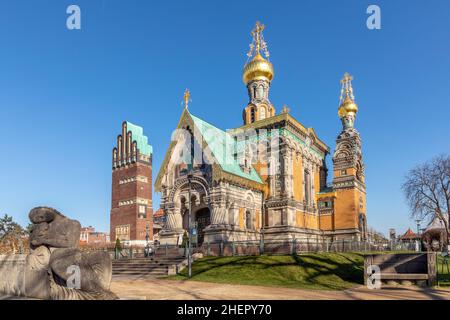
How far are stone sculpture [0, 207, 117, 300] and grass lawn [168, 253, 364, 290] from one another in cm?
1064

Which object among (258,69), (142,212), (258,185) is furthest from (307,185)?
(142,212)

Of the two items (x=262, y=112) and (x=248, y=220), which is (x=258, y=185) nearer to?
(x=248, y=220)

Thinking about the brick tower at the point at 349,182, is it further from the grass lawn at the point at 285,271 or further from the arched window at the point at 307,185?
the grass lawn at the point at 285,271

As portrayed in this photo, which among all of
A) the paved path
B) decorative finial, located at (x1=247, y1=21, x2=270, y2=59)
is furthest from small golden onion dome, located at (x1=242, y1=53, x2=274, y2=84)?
the paved path

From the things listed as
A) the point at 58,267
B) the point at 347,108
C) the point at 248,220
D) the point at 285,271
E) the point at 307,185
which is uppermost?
the point at 347,108

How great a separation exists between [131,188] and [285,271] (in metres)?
45.2

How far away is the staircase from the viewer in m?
22.4

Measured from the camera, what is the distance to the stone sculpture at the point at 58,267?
7.55 metres

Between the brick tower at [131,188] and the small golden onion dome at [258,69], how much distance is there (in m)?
27.0

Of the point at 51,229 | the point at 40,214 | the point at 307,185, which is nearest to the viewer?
the point at 40,214

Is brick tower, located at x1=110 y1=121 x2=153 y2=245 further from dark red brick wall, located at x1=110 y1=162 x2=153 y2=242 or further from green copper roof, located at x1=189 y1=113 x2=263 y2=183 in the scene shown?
green copper roof, located at x1=189 y1=113 x2=263 y2=183

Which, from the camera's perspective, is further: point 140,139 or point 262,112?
point 140,139

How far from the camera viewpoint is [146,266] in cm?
2462
